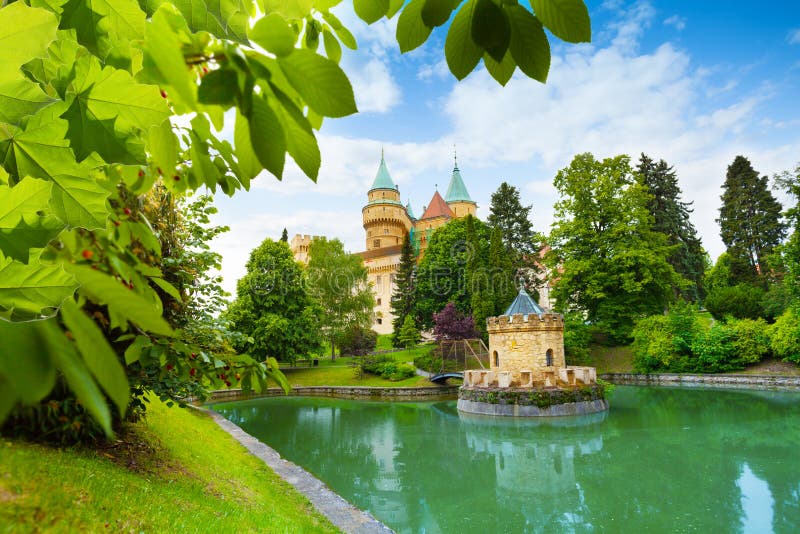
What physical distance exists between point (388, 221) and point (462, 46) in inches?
2110

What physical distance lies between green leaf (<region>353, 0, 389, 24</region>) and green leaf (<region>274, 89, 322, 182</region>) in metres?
0.44

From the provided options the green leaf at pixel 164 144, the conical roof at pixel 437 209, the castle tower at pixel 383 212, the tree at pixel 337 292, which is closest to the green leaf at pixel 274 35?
the green leaf at pixel 164 144

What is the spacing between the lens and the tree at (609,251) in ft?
81.3

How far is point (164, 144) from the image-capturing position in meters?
0.80

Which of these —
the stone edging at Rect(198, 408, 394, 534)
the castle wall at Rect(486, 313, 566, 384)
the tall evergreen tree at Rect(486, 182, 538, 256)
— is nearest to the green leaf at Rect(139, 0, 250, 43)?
the stone edging at Rect(198, 408, 394, 534)

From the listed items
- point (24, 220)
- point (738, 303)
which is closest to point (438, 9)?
point (24, 220)

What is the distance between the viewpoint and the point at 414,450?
1225cm

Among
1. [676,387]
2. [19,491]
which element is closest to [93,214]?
[19,491]

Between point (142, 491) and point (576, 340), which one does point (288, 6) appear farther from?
point (576, 340)

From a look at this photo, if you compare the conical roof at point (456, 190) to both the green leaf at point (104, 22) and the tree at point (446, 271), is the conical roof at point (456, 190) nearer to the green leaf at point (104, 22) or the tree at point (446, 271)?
the tree at point (446, 271)

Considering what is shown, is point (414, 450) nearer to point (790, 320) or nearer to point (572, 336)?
point (572, 336)

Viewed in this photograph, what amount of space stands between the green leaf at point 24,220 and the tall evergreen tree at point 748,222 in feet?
129

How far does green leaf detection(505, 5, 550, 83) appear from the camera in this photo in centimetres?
76

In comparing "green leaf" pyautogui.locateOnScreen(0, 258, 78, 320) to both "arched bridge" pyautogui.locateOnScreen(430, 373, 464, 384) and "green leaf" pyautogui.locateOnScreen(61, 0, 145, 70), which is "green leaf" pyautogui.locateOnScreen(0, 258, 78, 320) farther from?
"arched bridge" pyautogui.locateOnScreen(430, 373, 464, 384)
